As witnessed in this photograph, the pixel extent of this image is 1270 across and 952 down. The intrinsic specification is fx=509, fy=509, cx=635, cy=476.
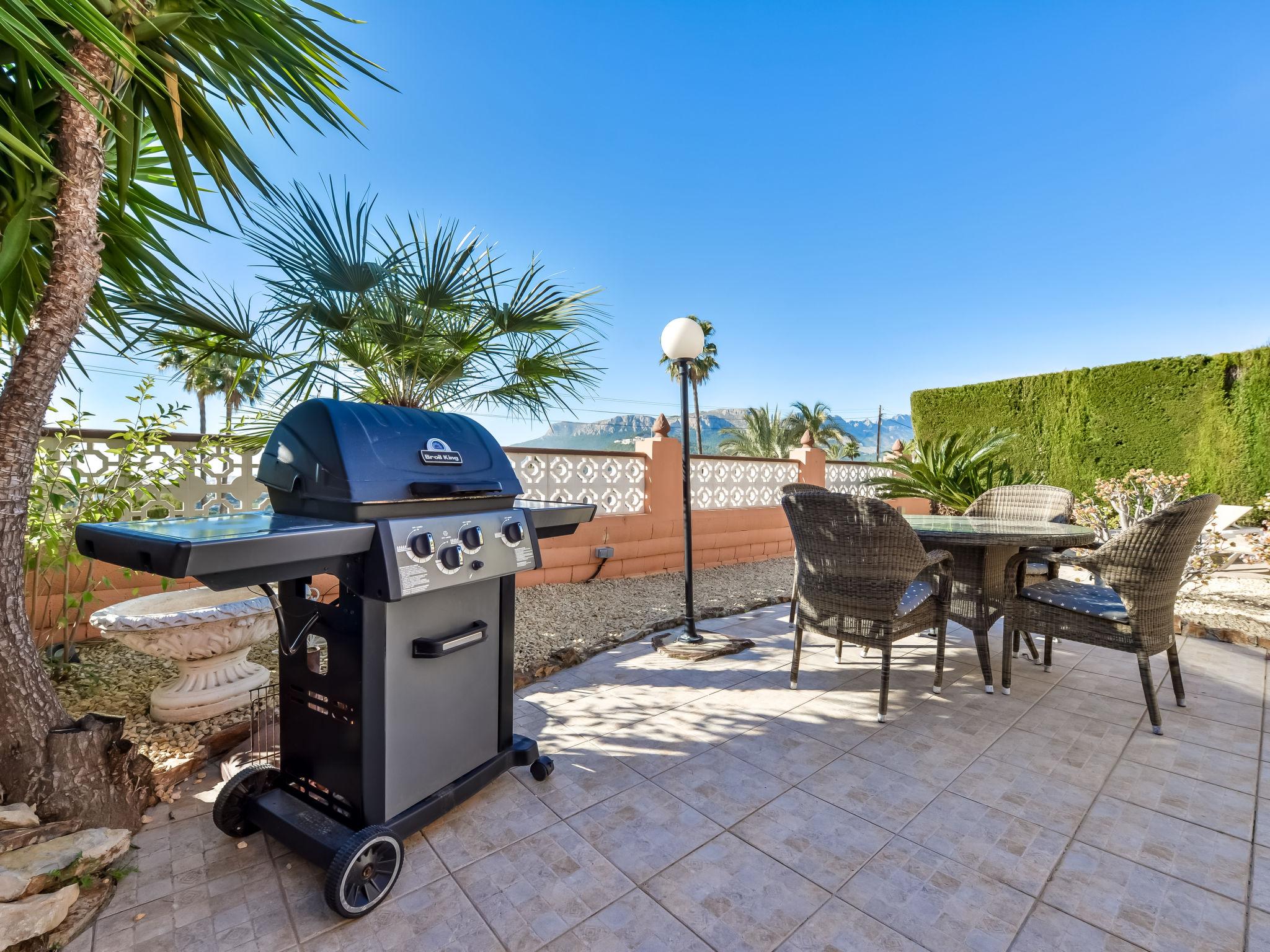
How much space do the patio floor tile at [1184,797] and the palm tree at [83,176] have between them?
10.8 ft

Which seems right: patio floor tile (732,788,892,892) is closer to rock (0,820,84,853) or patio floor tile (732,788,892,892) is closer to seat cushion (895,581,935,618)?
seat cushion (895,581,935,618)

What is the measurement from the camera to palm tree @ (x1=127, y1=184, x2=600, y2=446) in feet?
8.46

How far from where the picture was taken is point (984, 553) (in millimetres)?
2848

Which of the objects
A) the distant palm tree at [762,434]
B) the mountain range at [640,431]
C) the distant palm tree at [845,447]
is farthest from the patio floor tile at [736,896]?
the distant palm tree at [845,447]

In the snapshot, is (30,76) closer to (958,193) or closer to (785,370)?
(958,193)

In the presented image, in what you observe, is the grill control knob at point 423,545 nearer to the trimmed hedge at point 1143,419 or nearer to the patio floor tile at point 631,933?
the patio floor tile at point 631,933

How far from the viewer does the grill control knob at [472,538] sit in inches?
56.4

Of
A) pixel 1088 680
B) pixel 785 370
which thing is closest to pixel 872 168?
pixel 1088 680

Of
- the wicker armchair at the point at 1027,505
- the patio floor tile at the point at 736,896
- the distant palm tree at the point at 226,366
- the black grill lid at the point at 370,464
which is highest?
the distant palm tree at the point at 226,366

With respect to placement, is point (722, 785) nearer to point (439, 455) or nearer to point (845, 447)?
point (439, 455)

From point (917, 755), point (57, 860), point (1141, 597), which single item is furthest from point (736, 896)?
point (1141, 597)

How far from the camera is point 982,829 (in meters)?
1.60

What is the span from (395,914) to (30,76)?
2.69 meters

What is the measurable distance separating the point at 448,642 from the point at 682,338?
2.61 metres
